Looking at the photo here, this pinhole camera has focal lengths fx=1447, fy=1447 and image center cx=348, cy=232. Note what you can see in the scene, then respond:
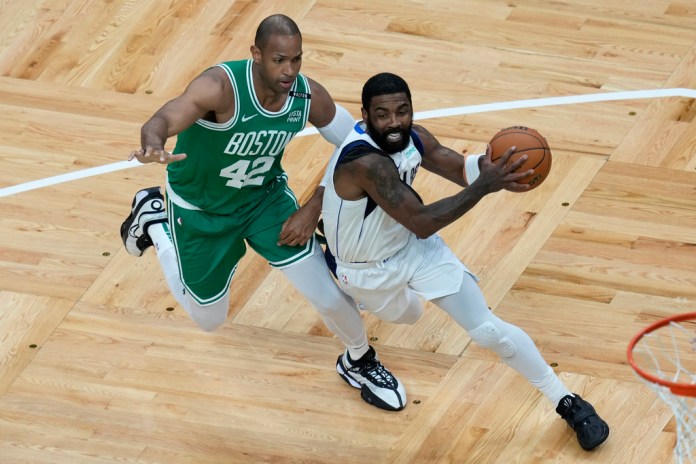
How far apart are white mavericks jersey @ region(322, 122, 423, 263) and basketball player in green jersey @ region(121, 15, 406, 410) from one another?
199mm

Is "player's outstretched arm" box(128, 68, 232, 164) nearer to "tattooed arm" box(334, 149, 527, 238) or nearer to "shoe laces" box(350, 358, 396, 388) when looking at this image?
"tattooed arm" box(334, 149, 527, 238)

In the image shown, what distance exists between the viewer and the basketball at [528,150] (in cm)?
560

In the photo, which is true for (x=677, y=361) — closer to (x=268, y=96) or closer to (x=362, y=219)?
(x=362, y=219)

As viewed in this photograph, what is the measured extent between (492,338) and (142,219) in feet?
6.14

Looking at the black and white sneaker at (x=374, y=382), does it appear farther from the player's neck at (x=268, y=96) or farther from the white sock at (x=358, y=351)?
the player's neck at (x=268, y=96)

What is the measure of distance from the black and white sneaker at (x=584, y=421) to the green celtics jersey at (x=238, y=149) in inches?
61.4

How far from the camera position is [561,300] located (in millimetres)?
6816

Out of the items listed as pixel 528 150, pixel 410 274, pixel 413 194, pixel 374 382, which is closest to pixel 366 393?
pixel 374 382

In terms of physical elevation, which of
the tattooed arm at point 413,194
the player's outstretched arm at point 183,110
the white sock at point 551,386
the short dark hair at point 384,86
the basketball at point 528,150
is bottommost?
the white sock at point 551,386

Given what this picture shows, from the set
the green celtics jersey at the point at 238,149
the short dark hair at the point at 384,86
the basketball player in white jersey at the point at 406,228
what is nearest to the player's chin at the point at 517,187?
the basketball player in white jersey at the point at 406,228

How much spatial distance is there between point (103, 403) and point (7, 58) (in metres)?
3.18

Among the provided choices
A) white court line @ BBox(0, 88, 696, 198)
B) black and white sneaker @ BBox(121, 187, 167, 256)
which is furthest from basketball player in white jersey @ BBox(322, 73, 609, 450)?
white court line @ BBox(0, 88, 696, 198)

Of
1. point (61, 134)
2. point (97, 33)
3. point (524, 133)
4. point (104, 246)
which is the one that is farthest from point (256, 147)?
point (97, 33)

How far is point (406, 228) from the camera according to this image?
5719 millimetres
